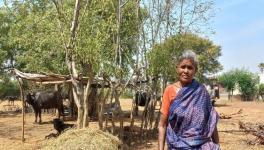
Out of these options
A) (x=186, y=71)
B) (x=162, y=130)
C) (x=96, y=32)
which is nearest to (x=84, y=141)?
(x=96, y=32)

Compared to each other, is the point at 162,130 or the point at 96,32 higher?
the point at 96,32

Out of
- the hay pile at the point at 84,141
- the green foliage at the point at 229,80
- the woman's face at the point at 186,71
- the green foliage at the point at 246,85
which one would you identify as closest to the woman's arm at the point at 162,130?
the woman's face at the point at 186,71

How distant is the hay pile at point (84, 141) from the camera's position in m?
9.44

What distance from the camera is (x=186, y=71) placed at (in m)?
3.84

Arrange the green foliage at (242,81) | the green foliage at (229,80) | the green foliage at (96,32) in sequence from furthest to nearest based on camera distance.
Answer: the green foliage at (229,80), the green foliage at (242,81), the green foliage at (96,32)

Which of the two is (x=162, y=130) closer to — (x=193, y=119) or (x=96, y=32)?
(x=193, y=119)

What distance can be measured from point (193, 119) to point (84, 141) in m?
6.00

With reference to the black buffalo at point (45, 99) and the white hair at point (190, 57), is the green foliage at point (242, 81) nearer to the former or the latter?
the black buffalo at point (45, 99)

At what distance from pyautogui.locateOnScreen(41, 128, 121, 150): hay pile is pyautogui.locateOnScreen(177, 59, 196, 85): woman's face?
5.83 metres

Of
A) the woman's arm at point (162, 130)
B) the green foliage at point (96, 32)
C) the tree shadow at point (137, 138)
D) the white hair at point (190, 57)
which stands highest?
the green foliage at point (96, 32)

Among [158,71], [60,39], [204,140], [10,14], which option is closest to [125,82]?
[158,71]

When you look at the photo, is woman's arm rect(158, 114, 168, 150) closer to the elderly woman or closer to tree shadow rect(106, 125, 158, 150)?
the elderly woman

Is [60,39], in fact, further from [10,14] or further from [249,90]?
[249,90]

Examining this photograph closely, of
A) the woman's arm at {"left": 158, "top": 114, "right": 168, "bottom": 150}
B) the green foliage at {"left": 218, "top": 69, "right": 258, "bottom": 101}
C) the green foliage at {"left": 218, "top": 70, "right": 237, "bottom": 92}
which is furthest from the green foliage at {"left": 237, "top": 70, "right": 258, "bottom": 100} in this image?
the woman's arm at {"left": 158, "top": 114, "right": 168, "bottom": 150}
